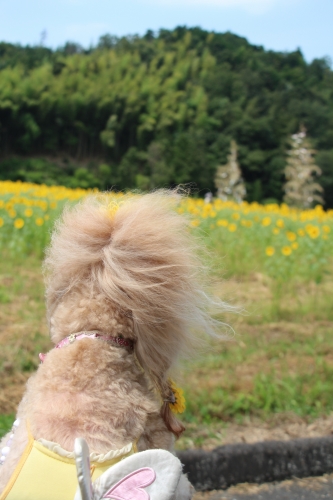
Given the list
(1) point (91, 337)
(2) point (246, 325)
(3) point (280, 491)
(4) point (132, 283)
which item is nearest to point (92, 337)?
A: (1) point (91, 337)

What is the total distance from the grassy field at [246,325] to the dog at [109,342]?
261 millimetres

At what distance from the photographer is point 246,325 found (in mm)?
3807

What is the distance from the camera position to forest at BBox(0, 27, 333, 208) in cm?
Result: 3956

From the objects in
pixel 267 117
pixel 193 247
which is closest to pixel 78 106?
pixel 267 117

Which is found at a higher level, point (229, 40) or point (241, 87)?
point (229, 40)

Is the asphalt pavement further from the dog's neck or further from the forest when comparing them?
the forest

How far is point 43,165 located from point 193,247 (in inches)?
1567

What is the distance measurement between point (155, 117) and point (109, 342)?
51.0m

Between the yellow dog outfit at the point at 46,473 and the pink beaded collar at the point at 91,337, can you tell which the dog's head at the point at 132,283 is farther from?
the yellow dog outfit at the point at 46,473

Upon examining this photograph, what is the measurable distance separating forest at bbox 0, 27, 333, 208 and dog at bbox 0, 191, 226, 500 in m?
28.8

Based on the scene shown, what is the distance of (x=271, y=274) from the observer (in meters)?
5.00

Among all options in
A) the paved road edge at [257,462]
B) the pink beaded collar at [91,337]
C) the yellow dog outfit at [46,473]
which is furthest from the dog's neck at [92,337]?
the paved road edge at [257,462]

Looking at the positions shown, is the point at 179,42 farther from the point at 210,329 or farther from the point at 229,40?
the point at 210,329

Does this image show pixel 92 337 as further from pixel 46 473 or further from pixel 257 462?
pixel 257 462
